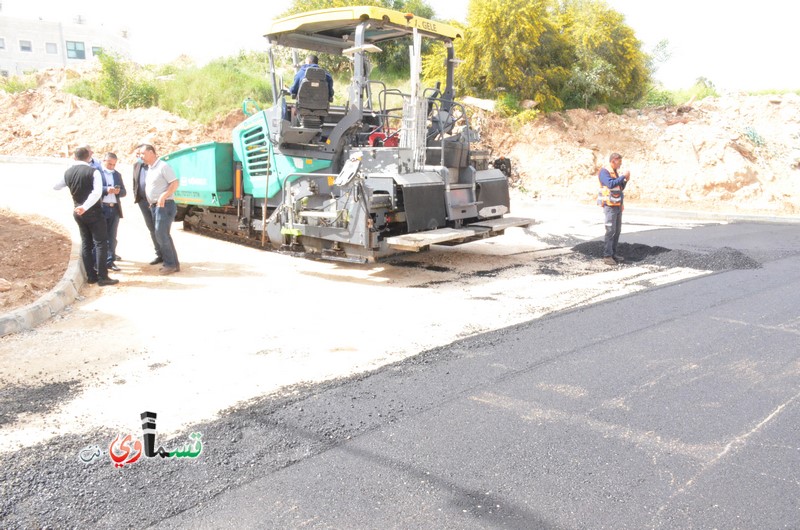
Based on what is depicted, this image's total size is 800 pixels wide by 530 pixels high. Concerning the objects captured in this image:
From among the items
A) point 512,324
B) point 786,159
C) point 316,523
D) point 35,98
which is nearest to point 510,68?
point 786,159

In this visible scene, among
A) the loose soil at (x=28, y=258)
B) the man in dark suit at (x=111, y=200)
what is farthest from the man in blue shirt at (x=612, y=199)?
the loose soil at (x=28, y=258)

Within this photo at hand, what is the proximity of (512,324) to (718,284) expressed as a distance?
3157 millimetres

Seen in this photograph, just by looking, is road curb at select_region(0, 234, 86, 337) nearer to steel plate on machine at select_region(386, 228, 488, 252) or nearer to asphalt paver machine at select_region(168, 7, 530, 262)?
asphalt paver machine at select_region(168, 7, 530, 262)

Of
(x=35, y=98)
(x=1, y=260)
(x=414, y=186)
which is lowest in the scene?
(x=1, y=260)

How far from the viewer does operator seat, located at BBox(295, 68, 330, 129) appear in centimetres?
806

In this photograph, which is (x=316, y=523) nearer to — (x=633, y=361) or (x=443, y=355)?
(x=443, y=355)

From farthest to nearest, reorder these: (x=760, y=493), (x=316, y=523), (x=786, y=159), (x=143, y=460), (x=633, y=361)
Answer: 1. (x=786, y=159)
2. (x=633, y=361)
3. (x=143, y=460)
4. (x=760, y=493)
5. (x=316, y=523)

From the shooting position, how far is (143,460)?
10.5 feet

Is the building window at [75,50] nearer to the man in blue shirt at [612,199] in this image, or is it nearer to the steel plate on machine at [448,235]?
the steel plate on machine at [448,235]

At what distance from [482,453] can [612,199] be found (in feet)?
19.8

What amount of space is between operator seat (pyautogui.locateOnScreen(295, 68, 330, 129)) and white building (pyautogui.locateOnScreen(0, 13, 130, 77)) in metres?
43.3

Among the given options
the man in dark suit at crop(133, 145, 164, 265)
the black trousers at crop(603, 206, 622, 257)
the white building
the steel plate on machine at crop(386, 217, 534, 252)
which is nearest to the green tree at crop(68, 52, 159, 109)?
the man in dark suit at crop(133, 145, 164, 265)

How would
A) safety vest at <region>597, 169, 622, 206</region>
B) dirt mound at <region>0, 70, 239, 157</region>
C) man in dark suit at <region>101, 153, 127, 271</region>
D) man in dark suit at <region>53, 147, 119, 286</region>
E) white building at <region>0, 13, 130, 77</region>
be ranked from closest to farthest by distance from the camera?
1. man in dark suit at <region>53, 147, 119, 286</region>
2. man in dark suit at <region>101, 153, 127, 271</region>
3. safety vest at <region>597, 169, 622, 206</region>
4. dirt mound at <region>0, 70, 239, 157</region>
5. white building at <region>0, 13, 130, 77</region>

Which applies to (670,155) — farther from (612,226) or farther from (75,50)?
(75,50)
